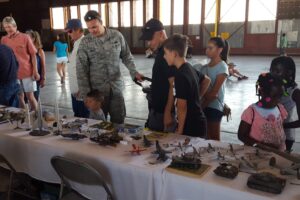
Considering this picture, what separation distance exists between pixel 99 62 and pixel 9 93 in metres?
1.41

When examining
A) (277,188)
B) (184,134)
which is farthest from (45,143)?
(277,188)

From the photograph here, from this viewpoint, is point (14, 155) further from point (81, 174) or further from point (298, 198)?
point (298, 198)

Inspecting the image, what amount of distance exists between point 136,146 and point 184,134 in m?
0.49

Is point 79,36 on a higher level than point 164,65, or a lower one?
higher

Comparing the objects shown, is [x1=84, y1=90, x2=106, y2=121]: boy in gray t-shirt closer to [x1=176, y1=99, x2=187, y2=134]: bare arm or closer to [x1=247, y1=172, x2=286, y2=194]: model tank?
[x1=176, y1=99, x2=187, y2=134]: bare arm

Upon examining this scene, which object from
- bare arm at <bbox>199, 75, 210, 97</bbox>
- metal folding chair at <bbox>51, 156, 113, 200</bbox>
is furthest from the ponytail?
metal folding chair at <bbox>51, 156, 113, 200</bbox>

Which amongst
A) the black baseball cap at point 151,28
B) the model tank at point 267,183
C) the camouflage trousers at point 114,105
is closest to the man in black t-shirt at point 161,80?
the black baseball cap at point 151,28

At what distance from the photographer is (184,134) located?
2.32m

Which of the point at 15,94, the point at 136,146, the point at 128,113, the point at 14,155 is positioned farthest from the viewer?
the point at 128,113

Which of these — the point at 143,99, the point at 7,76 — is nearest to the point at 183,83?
the point at 7,76

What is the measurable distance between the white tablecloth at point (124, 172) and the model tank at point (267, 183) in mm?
25

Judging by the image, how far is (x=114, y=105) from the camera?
10.4ft

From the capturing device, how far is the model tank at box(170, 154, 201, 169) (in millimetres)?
1632

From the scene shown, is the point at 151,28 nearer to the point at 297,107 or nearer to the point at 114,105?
the point at 114,105
